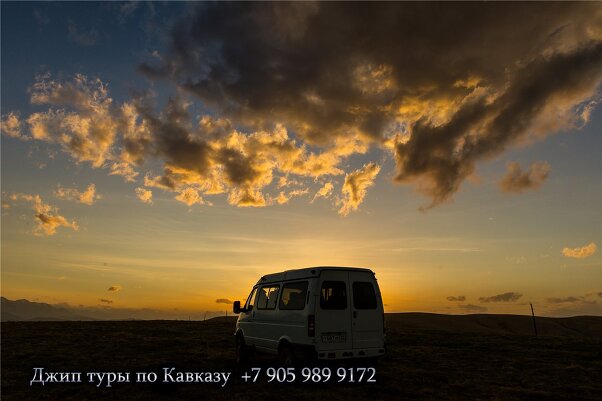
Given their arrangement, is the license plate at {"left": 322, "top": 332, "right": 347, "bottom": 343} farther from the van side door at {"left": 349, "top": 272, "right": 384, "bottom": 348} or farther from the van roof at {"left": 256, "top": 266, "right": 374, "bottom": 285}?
the van roof at {"left": 256, "top": 266, "right": 374, "bottom": 285}

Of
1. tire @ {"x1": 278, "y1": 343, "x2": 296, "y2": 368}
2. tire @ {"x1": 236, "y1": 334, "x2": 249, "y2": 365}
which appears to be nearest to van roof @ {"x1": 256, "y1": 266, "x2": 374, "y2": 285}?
tire @ {"x1": 278, "y1": 343, "x2": 296, "y2": 368}

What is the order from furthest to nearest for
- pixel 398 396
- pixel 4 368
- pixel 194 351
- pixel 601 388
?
pixel 194 351
pixel 4 368
pixel 601 388
pixel 398 396

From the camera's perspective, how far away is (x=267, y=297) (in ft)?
42.2

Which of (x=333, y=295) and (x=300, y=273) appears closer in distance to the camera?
(x=333, y=295)

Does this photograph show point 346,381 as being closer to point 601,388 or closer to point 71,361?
point 601,388

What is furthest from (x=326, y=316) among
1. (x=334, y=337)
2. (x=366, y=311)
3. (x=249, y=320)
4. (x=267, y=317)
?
(x=249, y=320)

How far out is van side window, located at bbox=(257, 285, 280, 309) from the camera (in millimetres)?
12359

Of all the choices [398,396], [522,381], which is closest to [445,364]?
[522,381]

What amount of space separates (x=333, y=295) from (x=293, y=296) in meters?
1.20

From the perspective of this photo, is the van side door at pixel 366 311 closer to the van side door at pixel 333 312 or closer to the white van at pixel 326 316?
the white van at pixel 326 316

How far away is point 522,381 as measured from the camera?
12188mm

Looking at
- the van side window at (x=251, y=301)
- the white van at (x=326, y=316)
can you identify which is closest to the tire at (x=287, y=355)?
the white van at (x=326, y=316)

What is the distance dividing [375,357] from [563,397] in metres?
4.54

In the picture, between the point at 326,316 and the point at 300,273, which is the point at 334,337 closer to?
the point at 326,316
